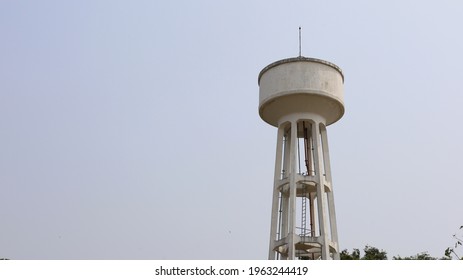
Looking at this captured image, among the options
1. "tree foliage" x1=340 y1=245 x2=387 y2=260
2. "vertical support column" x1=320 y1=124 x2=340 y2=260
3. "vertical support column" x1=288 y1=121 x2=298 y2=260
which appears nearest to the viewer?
"vertical support column" x1=288 y1=121 x2=298 y2=260

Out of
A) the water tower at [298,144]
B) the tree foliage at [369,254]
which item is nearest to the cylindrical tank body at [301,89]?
the water tower at [298,144]

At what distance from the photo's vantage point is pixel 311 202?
88.8 feet

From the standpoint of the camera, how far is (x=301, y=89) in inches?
1009

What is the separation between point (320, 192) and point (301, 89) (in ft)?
13.2

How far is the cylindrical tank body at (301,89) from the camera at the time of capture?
2580 cm

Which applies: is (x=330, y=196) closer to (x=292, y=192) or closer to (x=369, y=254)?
(x=292, y=192)

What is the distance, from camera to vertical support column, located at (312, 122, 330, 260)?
25141mm

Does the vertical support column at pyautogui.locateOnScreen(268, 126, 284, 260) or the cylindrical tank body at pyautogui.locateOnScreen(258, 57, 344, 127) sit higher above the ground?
the cylindrical tank body at pyautogui.locateOnScreen(258, 57, 344, 127)

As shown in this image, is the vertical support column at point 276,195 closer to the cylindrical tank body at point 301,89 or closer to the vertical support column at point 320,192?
the cylindrical tank body at point 301,89

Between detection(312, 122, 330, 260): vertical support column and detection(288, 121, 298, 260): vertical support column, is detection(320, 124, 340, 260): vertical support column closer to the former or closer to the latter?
detection(312, 122, 330, 260): vertical support column

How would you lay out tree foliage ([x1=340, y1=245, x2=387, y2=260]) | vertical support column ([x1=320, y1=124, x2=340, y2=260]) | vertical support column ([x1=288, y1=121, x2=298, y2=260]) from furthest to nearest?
tree foliage ([x1=340, y1=245, x2=387, y2=260]) < vertical support column ([x1=320, y1=124, x2=340, y2=260]) < vertical support column ([x1=288, y1=121, x2=298, y2=260])

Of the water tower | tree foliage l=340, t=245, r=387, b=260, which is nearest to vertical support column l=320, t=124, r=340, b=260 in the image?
the water tower

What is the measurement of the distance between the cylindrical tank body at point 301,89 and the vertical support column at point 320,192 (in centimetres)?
97
